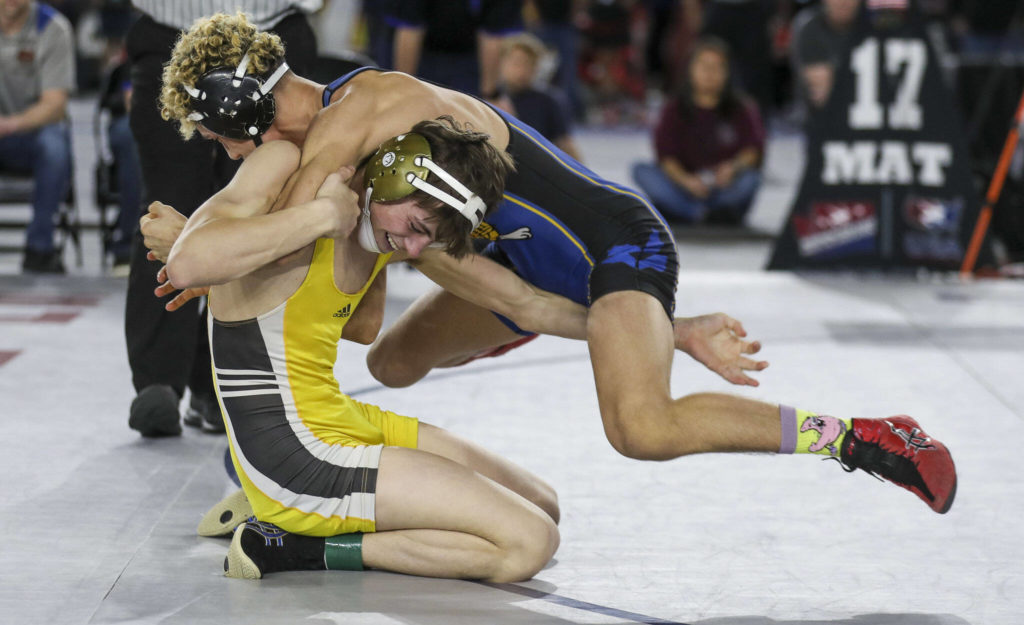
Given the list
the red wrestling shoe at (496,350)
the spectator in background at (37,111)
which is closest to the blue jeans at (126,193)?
the spectator in background at (37,111)

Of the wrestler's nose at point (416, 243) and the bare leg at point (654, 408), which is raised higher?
the wrestler's nose at point (416, 243)

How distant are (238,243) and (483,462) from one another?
91 centimetres

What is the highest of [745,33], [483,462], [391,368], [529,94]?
[745,33]

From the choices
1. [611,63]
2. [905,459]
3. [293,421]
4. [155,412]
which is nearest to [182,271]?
[293,421]

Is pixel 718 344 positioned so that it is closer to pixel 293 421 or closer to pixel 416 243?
pixel 416 243

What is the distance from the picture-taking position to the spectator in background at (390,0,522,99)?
25.1ft

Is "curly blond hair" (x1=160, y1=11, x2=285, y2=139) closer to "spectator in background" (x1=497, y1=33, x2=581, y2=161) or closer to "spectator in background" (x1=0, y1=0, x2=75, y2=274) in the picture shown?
"spectator in background" (x1=0, y1=0, x2=75, y2=274)

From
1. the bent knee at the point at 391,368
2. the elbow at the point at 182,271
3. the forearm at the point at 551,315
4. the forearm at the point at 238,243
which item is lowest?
the bent knee at the point at 391,368

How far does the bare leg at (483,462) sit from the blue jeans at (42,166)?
4.19 metres

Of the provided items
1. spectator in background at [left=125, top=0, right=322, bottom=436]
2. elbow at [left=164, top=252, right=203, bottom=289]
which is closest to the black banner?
spectator in background at [left=125, top=0, right=322, bottom=436]

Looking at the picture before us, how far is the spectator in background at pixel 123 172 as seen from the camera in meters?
7.07

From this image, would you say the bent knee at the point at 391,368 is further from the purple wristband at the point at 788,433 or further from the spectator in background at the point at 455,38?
the spectator in background at the point at 455,38

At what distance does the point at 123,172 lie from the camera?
7.16m

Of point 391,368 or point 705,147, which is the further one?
point 705,147
